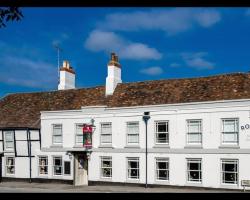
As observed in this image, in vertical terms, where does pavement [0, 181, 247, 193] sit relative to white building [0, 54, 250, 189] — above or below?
below

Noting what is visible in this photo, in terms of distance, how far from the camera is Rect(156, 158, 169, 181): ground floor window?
28.0m

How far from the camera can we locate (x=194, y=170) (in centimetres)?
2692

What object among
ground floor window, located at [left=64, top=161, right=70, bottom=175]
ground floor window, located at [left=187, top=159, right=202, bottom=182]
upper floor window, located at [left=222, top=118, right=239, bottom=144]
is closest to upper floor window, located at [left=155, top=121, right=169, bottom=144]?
ground floor window, located at [left=187, top=159, right=202, bottom=182]

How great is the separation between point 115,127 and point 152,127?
8.96ft

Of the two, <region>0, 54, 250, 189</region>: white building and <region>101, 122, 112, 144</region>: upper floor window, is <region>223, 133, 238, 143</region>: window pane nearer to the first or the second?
<region>0, 54, 250, 189</region>: white building

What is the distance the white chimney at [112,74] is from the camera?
106ft

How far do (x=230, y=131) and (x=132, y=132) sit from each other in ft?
21.5

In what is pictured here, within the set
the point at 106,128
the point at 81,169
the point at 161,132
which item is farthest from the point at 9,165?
the point at 161,132

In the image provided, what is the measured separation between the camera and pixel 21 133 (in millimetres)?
34312

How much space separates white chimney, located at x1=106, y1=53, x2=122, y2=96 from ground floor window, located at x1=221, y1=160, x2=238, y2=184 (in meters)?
10.1

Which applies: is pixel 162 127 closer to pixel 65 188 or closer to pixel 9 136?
pixel 65 188
